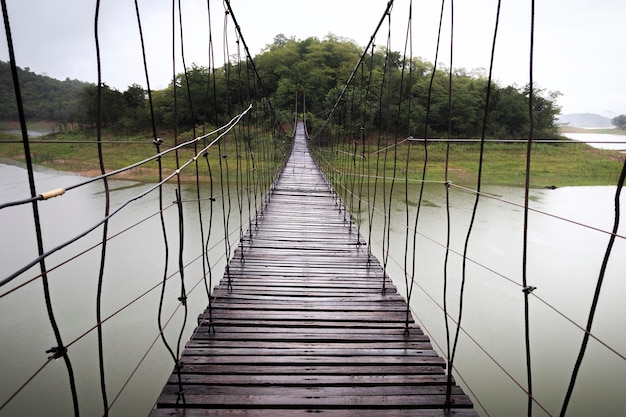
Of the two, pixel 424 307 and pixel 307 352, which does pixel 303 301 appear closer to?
pixel 307 352

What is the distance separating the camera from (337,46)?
76.8ft

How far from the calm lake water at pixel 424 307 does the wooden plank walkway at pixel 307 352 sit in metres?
0.24

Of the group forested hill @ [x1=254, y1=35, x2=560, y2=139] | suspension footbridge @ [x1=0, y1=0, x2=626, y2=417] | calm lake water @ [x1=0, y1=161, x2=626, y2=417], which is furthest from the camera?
forested hill @ [x1=254, y1=35, x2=560, y2=139]

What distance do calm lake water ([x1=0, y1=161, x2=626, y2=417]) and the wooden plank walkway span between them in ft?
0.79

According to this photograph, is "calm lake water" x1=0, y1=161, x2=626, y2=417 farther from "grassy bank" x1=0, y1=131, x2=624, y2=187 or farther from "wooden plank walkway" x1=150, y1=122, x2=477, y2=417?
"grassy bank" x1=0, y1=131, x2=624, y2=187

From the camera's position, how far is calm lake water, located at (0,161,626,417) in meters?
2.16

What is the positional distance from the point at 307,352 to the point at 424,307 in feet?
7.71

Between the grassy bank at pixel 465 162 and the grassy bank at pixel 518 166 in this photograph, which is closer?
the grassy bank at pixel 465 162

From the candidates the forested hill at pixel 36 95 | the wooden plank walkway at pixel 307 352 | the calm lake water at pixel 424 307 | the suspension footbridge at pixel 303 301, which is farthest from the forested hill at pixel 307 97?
the calm lake water at pixel 424 307

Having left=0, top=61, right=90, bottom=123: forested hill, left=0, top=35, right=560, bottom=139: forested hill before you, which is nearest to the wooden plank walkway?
left=0, top=35, right=560, bottom=139: forested hill

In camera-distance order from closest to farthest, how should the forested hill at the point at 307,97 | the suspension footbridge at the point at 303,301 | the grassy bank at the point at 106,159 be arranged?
the suspension footbridge at the point at 303,301 → the forested hill at the point at 307,97 → the grassy bank at the point at 106,159

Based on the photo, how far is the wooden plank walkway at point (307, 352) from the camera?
85 centimetres

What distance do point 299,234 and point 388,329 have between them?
3.88 ft

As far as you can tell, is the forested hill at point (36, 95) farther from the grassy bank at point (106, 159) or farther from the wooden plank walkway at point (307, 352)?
the grassy bank at point (106, 159)
